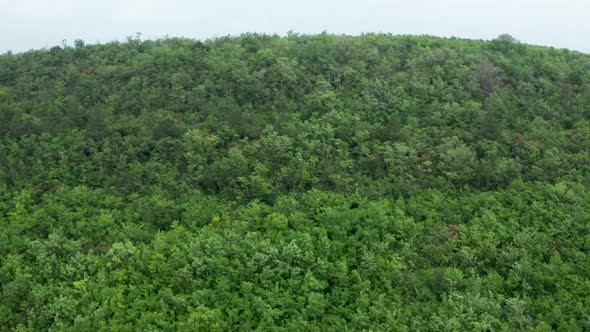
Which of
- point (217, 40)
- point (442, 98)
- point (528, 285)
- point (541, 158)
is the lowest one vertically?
point (528, 285)

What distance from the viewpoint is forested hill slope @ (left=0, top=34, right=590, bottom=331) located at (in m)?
19.8

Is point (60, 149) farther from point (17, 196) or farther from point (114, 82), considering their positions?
point (114, 82)

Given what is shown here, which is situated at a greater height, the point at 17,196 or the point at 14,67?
the point at 14,67

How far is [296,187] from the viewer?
1062 inches

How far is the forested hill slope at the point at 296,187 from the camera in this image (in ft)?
65.1

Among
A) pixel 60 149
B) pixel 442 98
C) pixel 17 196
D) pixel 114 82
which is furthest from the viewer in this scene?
pixel 114 82

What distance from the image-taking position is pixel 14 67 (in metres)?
39.6

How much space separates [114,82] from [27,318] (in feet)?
66.9

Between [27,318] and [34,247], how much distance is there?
392cm

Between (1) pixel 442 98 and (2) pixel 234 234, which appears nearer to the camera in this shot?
(2) pixel 234 234

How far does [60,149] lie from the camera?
29328mm

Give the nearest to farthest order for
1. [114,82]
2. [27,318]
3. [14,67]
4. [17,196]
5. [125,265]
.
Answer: [27,318] → [125,265] → [17,196] → [114,82] → [14,67]

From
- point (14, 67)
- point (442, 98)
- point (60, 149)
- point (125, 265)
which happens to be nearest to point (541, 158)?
point (442, 98)

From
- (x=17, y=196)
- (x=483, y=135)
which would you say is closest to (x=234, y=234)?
(x=17, y=196)
